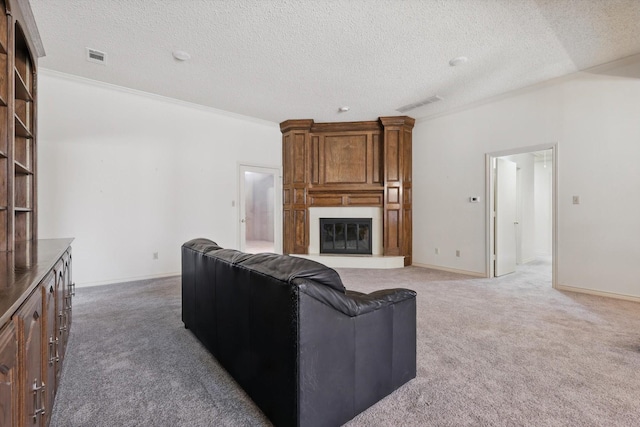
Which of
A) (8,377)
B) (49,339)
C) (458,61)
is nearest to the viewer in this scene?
(8,377)

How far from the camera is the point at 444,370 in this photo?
192cm

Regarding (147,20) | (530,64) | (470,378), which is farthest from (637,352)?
(147,20)

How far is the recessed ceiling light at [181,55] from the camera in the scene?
125 inches

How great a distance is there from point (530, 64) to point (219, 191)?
4.65 metres

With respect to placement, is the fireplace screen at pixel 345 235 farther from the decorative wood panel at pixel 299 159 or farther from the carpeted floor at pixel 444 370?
the carpeted floor at pixel 444 370

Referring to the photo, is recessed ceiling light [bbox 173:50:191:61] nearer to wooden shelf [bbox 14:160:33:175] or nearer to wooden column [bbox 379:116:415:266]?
wooden shelf [bbox 14:160:33:175]

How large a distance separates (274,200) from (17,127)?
3869 mm

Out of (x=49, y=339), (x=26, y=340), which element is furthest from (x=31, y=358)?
(x=49, y=339)

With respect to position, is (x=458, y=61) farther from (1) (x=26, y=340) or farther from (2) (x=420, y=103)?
(1) (x=26, y=340)

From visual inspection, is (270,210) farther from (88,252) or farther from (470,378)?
(470,378)

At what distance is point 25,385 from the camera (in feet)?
3.00

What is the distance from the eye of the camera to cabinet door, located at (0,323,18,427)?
2.32 feet

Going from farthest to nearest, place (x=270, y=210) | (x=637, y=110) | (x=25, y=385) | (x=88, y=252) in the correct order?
(x=270, y=210)
(x=88, y=252)
(x=637, y=110)
(x=25, y=385)

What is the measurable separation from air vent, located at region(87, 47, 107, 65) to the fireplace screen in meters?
3.84
